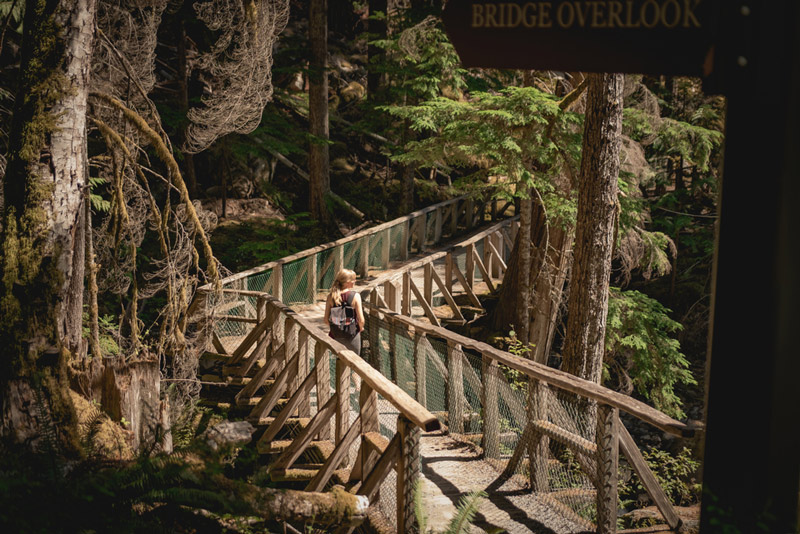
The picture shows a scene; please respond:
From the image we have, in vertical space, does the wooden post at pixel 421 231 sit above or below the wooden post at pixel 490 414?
above

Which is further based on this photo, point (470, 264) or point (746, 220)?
point (470, 264)

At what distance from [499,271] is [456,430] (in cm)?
1114

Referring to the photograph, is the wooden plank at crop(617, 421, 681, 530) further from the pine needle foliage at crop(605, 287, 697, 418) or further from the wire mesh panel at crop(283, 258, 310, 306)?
the wire mesh panel at crop(283, 258, 310, 306)

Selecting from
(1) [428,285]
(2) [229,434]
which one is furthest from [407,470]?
(1) [428,285]

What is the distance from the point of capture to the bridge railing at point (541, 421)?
16.6ft

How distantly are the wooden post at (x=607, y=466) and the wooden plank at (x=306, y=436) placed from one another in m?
2.28

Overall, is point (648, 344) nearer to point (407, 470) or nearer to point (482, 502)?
point (482, 502)

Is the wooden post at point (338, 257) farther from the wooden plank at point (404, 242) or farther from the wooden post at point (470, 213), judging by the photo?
the wooden post at point (470, 213)

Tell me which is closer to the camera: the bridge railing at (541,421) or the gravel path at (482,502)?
the bridge railing at (541,421)

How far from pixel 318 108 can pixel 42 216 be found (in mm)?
14835

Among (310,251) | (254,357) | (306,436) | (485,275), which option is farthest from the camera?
(485,275)

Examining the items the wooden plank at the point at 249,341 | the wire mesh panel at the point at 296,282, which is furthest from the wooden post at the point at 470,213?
the wooden plank at the point at 249,341

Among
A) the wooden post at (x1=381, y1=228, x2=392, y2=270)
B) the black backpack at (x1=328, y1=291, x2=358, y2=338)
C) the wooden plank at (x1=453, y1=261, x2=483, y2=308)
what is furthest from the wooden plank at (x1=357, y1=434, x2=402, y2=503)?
the wooden post at (x1=381, y1=228, x2=392, y2=270)

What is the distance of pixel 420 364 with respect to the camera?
8633 millimetres
